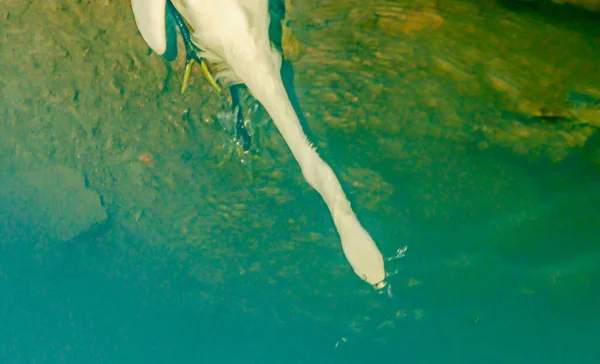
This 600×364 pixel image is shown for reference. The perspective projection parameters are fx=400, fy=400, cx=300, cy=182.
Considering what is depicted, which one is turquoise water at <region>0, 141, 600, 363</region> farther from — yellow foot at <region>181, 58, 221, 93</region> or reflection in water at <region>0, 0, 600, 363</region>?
yellow foot at <region>181, 58, 221, 93</region>

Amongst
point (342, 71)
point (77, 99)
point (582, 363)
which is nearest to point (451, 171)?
point (342, 71)

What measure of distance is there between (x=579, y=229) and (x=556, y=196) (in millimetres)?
669

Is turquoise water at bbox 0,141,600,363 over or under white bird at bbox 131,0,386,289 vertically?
under

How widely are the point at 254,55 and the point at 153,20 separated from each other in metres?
0.40

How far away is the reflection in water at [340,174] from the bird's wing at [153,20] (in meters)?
0.59

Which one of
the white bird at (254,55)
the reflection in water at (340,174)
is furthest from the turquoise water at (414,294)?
the white bird at (254,55)

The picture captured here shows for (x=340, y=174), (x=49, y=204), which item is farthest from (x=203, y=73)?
(x=49, y=204)

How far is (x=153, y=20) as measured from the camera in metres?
1.53

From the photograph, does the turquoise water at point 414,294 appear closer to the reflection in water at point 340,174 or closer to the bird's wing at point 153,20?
the reflection in water at point 340,174

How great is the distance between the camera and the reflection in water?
201cm

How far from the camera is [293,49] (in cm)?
207

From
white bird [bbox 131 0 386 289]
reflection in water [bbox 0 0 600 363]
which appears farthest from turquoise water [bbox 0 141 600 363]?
white bird [bbox 131 0 386 289]

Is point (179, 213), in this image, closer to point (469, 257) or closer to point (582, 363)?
point (469, 257)

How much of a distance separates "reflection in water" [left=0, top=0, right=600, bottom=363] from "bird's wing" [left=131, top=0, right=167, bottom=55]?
593 millimetres
